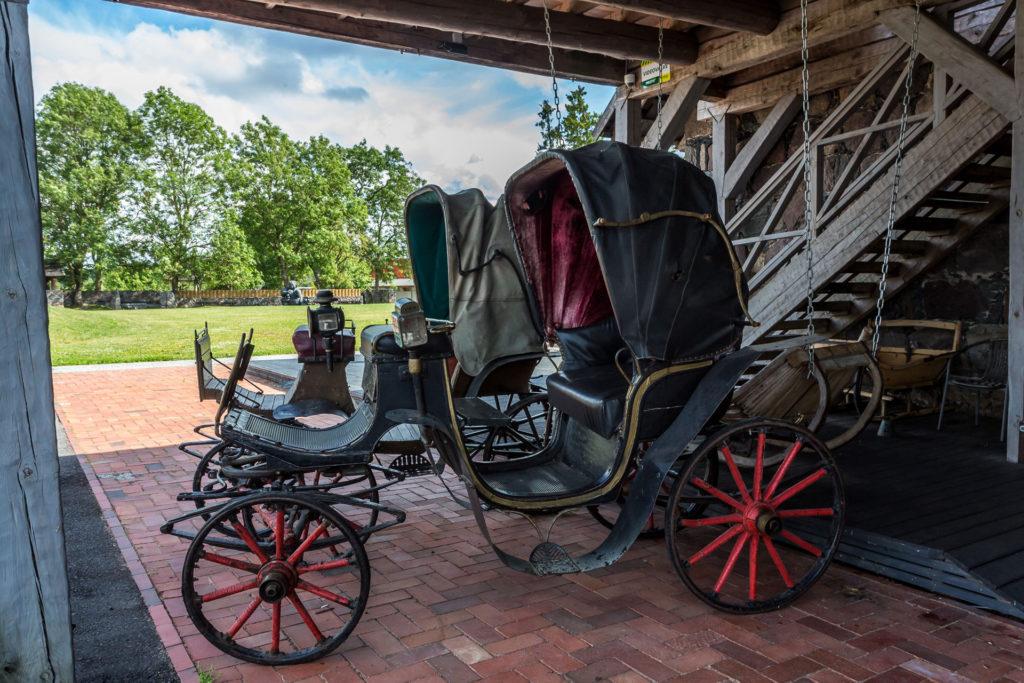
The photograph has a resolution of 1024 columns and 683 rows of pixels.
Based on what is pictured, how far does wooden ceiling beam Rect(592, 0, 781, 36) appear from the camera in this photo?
18.7ft

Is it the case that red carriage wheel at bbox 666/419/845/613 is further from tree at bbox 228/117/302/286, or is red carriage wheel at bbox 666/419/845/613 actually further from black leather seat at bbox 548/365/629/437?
tree at bbox 228/117/302/286

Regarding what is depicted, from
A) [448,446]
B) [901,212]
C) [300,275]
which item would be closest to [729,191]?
[901,212]

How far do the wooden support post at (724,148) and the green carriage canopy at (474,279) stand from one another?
15.2 feet

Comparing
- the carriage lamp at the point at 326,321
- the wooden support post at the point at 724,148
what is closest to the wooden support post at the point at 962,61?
the wooden support post at the point at 724,148

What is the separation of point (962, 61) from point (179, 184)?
3223 cm

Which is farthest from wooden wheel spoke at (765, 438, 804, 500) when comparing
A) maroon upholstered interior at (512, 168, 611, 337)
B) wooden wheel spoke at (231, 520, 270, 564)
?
wooden wheel spoke at (231, 520, 270, 564)

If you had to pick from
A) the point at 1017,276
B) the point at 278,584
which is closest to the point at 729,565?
the point at 278,584

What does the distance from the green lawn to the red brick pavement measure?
10462 millimetres

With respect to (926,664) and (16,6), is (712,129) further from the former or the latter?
(16,6)

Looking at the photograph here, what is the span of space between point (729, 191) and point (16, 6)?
26.2ft

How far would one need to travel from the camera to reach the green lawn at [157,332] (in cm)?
1488

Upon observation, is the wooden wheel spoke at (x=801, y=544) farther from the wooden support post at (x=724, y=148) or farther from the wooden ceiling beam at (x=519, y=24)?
the wooden support post at (x=724, y=148)

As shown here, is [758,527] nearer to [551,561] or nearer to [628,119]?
[551,561]

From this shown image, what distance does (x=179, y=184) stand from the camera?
32.0 meters
